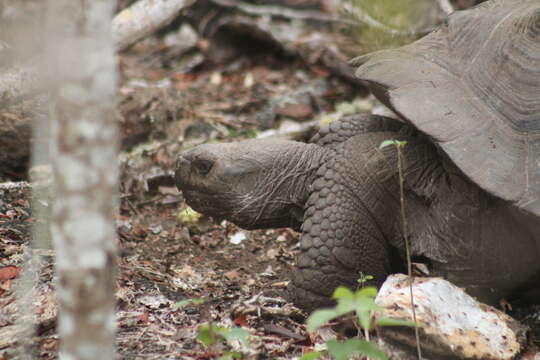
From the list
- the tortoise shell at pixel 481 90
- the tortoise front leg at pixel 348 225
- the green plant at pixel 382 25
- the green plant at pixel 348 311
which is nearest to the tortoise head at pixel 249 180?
the tortoise front leg at pixel 348 225

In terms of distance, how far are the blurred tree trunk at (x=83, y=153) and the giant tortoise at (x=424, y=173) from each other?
5.99ft

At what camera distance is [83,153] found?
1711mm

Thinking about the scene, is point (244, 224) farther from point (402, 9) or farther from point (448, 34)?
point (402, 9)

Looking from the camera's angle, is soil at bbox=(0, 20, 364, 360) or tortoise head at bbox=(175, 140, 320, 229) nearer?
soil at bbox=(0, 20, 364, 360)

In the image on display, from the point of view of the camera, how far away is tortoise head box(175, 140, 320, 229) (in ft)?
12.1

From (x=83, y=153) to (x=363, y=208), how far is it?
6.85ft

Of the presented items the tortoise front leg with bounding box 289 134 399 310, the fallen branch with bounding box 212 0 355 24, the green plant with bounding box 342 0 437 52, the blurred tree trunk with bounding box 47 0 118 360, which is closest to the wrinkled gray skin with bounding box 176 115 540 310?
the tortoise front leg with bounding box 289 134 399 310

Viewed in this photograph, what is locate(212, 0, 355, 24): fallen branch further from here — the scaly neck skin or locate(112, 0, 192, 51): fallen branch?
the scaly neck skin

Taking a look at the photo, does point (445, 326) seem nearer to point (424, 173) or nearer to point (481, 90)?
point (424, 173)

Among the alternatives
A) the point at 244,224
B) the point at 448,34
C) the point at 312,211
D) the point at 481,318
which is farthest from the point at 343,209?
the point at 448,34

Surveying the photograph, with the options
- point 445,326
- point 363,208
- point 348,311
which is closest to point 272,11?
point 363,208

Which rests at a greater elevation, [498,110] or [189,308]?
[498,110]

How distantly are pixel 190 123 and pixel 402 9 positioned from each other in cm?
211

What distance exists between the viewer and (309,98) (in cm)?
669
